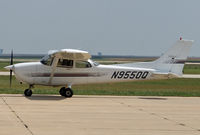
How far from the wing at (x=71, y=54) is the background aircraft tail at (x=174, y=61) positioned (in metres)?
2.45

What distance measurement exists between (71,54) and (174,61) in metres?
4.73

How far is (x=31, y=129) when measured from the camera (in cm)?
1155

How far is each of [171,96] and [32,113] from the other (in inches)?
400

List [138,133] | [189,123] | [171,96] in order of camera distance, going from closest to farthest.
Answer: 1. [138,133]
2. [189,123]
3. [171,96]

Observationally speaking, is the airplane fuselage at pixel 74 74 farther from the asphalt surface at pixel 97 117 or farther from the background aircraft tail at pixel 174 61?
the asphalt surface at pixel 97 117

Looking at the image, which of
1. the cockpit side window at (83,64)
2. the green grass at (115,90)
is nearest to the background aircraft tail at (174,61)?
the cockpit side window at (83,64)

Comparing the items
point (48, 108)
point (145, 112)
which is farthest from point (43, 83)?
point (145, 112)

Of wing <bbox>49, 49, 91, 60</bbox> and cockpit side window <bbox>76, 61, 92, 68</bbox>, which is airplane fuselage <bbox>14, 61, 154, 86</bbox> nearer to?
cockpit side window <bbox>76, 61, 92, 68</bbox>

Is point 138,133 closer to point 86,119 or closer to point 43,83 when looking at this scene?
point 86,119

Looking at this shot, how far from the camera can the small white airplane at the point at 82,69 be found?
2125 cm

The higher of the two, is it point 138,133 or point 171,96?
point 138,133

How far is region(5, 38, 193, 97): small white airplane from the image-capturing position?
21.2 meters

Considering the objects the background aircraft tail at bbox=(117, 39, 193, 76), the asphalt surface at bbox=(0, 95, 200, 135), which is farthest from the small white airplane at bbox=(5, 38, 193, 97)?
the asphalt surface at bbox=(0, 95, 200, 135)

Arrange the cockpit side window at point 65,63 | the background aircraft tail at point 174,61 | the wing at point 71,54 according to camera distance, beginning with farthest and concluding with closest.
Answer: the background aircraft tail at point 174,61 → the cockpit side window at point 65,63 → the wing at point 71,54
